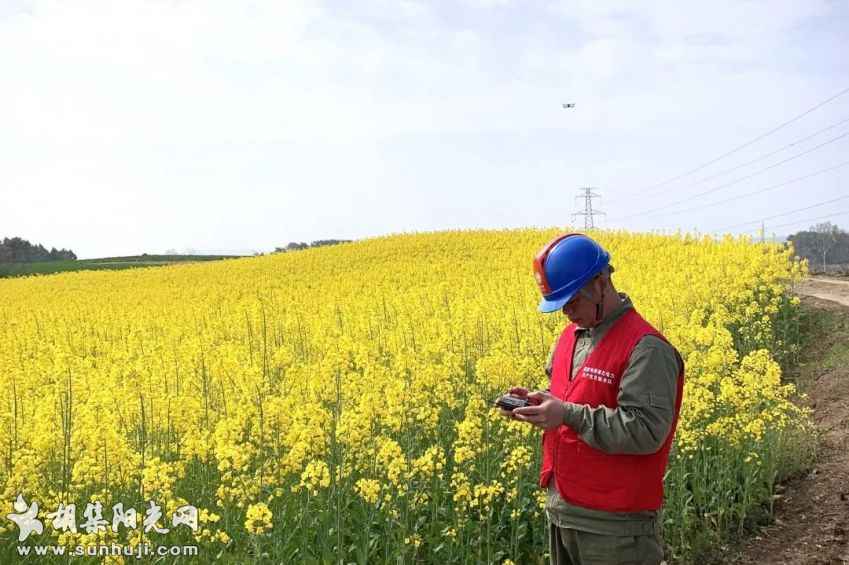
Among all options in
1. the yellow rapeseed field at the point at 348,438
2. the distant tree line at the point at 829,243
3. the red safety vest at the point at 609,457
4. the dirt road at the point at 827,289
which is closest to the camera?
the red safety vest at the point at 609,457

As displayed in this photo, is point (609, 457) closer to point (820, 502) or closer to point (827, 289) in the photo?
point (820, 502)

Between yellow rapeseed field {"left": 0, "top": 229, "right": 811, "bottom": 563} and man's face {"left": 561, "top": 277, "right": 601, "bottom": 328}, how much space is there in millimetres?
1806

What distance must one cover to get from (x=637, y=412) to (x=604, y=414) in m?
0.11

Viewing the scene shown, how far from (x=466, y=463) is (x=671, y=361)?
3016mm

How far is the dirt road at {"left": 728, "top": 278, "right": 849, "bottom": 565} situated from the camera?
557 centimetres

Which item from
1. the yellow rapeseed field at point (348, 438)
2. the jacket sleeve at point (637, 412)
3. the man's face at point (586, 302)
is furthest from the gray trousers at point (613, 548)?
the yellow rapeseed field at point (348, 438)

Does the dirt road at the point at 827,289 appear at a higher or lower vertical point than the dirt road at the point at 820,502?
higher

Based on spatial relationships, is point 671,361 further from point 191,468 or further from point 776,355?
point 776,355

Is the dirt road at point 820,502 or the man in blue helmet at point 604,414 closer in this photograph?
the man in blue helmet at point 604,414

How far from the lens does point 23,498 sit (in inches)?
163

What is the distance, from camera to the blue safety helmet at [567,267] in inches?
97.3

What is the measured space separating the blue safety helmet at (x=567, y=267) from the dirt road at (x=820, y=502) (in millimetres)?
4245

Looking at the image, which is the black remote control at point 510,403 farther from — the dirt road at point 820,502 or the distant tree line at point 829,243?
the distant tree line at point 829,243

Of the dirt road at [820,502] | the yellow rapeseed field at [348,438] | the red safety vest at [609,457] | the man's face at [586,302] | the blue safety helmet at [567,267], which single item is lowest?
the dirt road at [820,502]
